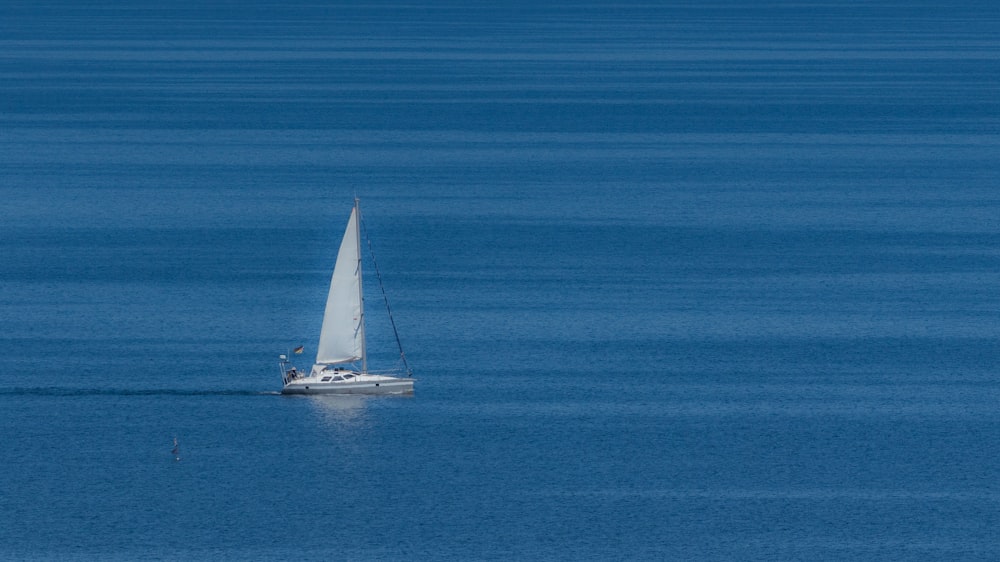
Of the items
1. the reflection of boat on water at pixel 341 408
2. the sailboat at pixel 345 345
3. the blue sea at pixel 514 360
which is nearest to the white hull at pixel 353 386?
the sailboat at pixel 345 345

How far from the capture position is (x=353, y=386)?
84.1 metres

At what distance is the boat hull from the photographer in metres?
84.0

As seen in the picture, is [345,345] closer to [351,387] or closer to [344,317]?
[344,317]

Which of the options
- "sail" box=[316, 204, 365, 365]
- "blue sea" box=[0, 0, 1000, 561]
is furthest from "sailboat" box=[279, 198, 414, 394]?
"blue sea" box=[0, 0, 1000, 561]

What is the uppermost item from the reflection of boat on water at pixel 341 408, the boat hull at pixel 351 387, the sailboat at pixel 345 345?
the sailboat at pixel 345 345

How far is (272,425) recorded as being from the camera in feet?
262

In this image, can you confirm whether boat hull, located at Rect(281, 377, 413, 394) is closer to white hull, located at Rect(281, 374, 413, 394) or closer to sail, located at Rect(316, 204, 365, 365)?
white hull, located at Rect(281, 374, 413, 394)

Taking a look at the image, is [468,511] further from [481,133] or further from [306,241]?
[481,133]

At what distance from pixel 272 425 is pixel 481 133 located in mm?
101150

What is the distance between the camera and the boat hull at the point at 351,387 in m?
84.0

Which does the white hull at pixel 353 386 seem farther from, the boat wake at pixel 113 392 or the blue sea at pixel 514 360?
the boat wake at pixel 113 392

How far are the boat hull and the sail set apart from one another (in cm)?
103

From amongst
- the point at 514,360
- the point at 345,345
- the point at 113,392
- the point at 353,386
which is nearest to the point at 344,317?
the point at 345,345

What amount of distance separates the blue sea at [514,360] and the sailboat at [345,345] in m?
0.80
